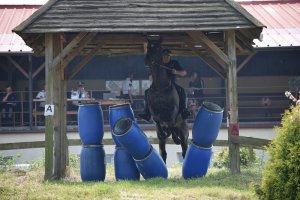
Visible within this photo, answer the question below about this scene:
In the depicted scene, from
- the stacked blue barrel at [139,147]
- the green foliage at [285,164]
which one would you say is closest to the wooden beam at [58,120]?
the stacked blue barrel at [139,147]

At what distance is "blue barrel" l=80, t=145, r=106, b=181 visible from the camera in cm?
1224

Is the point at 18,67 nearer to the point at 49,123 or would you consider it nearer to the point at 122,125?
the point at 49,123

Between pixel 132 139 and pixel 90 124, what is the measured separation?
1.37 meters

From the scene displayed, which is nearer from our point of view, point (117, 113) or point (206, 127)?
point (206, 127)

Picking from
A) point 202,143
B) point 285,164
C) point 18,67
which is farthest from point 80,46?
point 18,67

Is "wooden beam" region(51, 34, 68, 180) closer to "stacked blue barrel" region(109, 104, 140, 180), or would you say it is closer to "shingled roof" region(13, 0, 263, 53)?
"shingled roof" region(13, 0, 263, 53)

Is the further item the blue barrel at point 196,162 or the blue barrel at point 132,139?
the blue barrel at point 196,162

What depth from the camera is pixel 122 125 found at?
11922 millimetres

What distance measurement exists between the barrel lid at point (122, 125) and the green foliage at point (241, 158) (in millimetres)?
4695

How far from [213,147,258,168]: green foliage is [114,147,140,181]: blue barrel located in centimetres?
433

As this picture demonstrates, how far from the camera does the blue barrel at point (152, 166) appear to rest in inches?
461

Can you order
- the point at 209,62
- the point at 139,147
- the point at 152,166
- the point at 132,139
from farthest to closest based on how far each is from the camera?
1. the point at 209,62
2. the point at 152,166
3. the point at 139,147
4. the point at 132,139

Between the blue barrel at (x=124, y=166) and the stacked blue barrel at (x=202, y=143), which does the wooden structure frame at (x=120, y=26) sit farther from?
the blue barrel at (x=124, y=166)

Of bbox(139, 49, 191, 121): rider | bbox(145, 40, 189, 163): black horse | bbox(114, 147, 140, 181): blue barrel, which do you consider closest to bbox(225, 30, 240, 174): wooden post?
bbox(139, 49, 191, 121): rider
